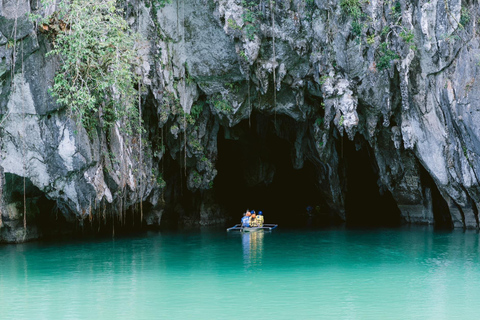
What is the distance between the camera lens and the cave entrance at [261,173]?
26.9m

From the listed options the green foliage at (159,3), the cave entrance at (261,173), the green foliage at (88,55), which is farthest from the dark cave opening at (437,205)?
the green foliage at (88,55)

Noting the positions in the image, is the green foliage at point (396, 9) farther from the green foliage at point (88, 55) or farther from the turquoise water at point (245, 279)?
the green foliage at point (88, 55)

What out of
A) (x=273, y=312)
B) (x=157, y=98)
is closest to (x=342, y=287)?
(x=273, y=312)

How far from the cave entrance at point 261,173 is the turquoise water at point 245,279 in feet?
23.3

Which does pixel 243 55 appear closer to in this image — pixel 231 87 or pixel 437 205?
pixel 231 87

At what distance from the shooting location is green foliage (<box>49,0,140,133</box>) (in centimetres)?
1634

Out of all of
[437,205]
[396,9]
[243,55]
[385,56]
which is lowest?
[437,205]

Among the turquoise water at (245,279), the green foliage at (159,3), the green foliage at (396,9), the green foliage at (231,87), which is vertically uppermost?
the green foliage at (159,3)

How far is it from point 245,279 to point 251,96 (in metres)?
10.5

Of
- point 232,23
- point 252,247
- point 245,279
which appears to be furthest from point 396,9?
point 245,279

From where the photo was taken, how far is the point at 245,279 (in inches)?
533

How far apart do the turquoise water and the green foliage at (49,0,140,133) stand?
14.7ft

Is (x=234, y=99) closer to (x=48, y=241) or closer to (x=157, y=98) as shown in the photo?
(x=157, y=98)

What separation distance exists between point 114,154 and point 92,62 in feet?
11.4
